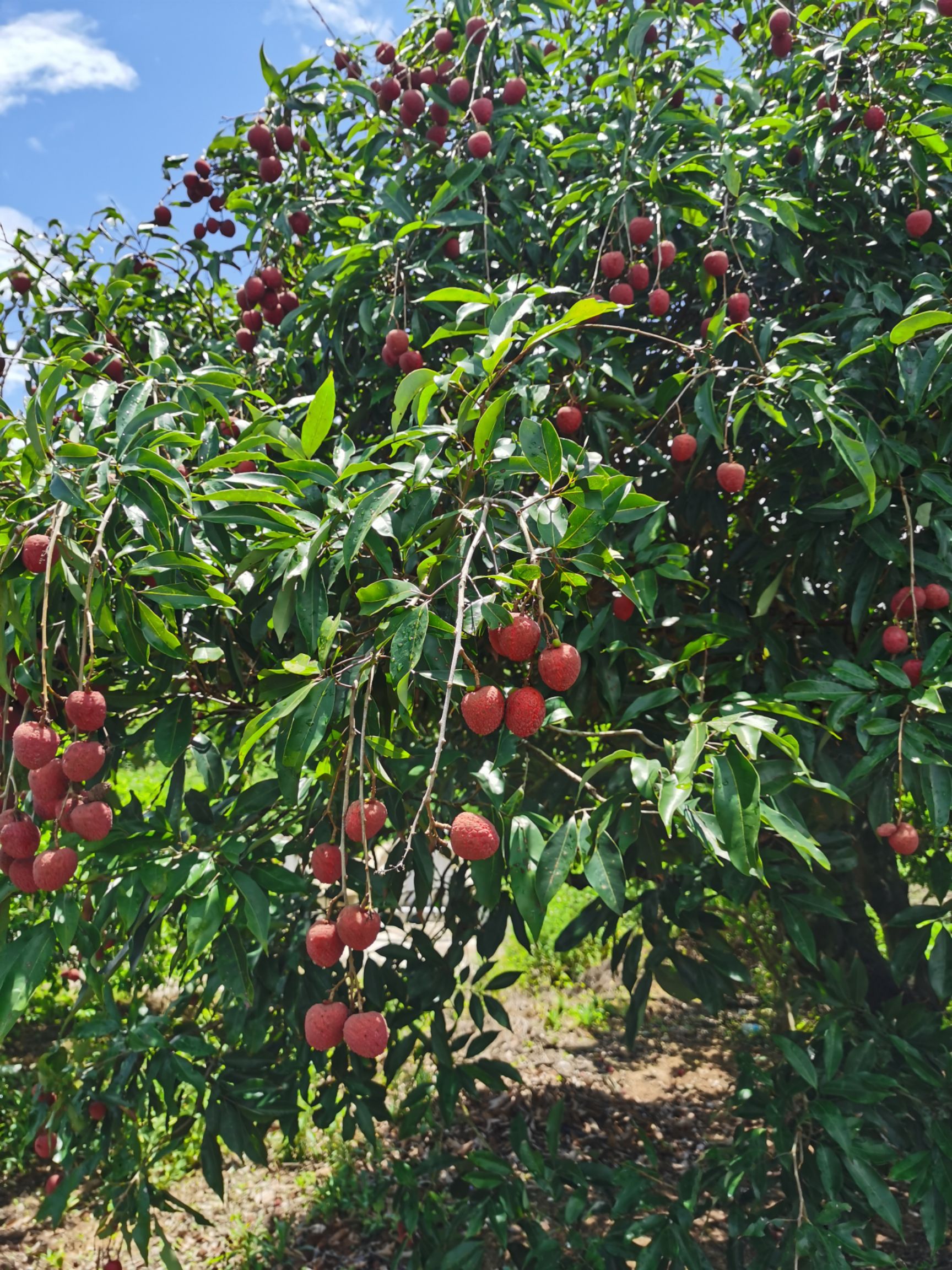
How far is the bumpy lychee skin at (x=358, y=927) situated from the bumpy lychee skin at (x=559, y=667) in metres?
0.31

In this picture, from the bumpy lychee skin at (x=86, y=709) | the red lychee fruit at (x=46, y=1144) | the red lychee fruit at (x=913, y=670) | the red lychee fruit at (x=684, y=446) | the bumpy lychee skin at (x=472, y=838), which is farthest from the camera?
the red lychee fruit at (x=46, y=1144)

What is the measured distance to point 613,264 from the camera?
174 centimetres

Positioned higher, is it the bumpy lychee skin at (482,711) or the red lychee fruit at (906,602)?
the red lychee fruit at (906,602)

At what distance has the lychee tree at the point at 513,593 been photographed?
112 centimetres

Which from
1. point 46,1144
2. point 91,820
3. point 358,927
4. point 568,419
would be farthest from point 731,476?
point 46,1144

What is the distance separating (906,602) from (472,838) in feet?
3.10

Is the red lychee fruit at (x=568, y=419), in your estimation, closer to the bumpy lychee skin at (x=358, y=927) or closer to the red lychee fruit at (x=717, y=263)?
the red lychee fruit at (x=717, y=263)

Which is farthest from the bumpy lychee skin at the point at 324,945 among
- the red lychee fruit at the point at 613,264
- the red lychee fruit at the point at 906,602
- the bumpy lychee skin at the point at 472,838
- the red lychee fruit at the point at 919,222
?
the red lychee fruit at the point at 919,222

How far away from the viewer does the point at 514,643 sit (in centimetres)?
102

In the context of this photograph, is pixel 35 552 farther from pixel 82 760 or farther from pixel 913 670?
pixel 913 670

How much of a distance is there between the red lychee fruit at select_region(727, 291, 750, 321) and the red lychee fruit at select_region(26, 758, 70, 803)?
51.5 inches

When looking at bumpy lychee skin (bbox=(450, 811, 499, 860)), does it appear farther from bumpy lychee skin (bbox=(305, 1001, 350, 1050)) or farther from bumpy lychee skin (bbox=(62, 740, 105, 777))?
bumpy lychee skin (bbox=(62, 740, 105, 777))

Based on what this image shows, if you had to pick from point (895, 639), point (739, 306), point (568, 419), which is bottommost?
point (895, 639)

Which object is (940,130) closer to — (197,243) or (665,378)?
(665,378)
